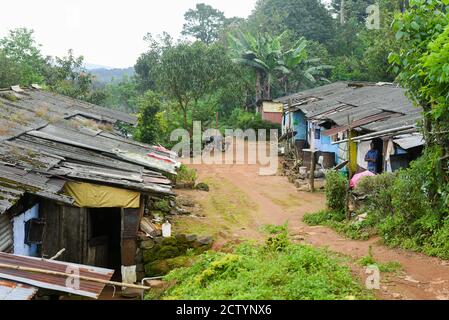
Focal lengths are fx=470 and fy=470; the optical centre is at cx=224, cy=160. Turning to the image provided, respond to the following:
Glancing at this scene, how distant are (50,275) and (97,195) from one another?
4270mm

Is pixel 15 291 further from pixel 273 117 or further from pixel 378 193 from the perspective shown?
pixel 273 117

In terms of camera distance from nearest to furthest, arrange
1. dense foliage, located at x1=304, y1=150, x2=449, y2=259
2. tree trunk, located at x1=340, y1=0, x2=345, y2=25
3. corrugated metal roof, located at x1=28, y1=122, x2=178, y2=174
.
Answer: dense foliage, located at x1=304, y1=150, x2=449, y2=259
corrugated metal roof, located at x1=28, y1=122, x2=178, y2=174
tree trunk, located at x1=340, y1=0, x2=345, y2=25

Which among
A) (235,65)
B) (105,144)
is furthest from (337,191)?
(235,65)

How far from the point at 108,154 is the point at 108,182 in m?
2.44

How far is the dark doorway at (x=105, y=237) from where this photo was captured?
11.6m

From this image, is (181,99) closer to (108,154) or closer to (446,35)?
(108,154)

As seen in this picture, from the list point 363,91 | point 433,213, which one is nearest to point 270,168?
point 363,91

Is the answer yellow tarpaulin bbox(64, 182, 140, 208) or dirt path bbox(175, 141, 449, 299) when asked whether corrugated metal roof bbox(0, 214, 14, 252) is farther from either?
dirt path bbox(175, 141, 449, 299)

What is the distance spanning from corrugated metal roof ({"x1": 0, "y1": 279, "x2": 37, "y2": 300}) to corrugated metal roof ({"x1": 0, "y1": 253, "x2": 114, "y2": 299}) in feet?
0.31

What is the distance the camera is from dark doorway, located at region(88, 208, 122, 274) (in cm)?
1164

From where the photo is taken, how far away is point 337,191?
1480 centimetres

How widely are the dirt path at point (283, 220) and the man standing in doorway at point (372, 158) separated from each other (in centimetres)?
230

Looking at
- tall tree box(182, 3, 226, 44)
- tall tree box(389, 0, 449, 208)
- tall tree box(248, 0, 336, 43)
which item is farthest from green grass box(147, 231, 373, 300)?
tall tree box(182, 3, 226, 44)

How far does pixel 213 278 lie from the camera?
7812mm
